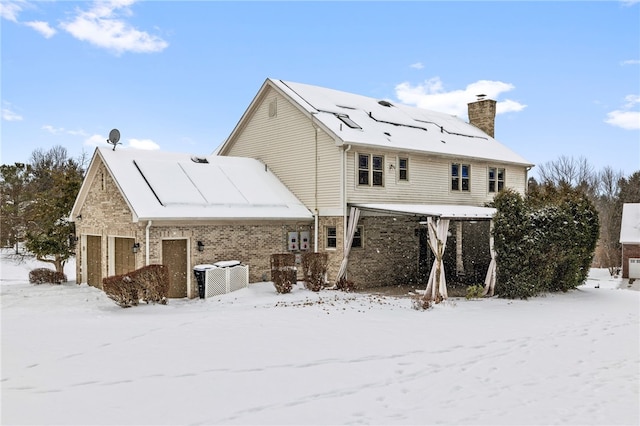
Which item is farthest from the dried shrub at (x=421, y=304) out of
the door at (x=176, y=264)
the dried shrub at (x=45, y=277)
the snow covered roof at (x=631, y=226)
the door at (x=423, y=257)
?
the snow covered roof at (x=631, y=226)

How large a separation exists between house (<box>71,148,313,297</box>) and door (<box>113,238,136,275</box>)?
0.03m

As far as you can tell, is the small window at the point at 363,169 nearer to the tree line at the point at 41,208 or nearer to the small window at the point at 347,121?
the small window at the point at 347,121

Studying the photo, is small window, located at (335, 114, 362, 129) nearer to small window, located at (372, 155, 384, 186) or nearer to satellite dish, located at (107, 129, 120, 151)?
small window, located at (372, 155, 384, 186)

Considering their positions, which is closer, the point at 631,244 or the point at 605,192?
the point at 631,244

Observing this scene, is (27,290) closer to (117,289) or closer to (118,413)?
(117,289)

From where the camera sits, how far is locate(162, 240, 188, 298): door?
1619 centimetres

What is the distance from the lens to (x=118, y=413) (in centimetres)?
647

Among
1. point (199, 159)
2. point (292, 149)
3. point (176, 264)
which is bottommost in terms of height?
point (176, 264)

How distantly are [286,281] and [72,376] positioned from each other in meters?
8.83

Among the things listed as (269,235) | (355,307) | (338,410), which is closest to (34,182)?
(269,235)

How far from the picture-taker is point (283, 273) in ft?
53.3

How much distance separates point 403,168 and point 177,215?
346 inches

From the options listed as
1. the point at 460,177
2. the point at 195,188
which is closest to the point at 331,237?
the point at 195,188

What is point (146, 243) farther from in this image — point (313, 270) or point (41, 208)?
point (41, 208)
